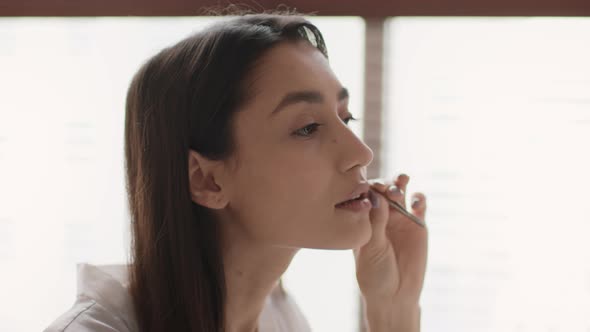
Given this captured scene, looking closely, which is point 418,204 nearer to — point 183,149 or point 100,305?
point 183,149

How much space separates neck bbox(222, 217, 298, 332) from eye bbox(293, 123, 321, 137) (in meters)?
0.20

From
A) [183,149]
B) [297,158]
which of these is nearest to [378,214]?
[297,158]

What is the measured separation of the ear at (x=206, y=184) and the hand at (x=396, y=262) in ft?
1.10

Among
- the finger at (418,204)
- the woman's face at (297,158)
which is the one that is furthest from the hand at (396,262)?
the woman's face at (297,158)

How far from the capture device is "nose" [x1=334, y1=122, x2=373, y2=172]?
917 mm

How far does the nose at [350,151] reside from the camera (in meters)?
0.92

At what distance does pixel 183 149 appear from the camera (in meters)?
0.93

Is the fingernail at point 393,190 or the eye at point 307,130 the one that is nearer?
the eye at point 307,130

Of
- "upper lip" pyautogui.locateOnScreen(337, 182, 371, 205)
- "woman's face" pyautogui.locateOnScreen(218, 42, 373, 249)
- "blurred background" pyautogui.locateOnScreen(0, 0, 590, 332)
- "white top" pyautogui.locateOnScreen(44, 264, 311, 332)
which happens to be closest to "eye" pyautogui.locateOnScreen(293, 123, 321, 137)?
"woman's face" pyautogui.locateOnScreen(218, 42, 373, 249)

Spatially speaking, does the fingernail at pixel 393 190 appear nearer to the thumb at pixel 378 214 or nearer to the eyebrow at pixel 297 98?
the thumb at pixel 378 214

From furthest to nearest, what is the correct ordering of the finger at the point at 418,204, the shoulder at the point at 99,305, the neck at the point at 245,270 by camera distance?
the finger at the point at 418,204
the neck at the point at 245,270
the shoulder at the point at 99,305

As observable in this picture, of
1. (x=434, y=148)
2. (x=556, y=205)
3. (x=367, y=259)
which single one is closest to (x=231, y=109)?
(x=367, y=259)

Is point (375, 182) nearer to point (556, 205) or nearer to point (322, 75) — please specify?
point (322, 75)

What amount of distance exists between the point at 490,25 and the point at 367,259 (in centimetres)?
72
